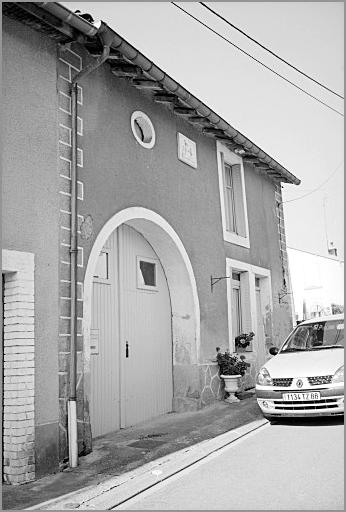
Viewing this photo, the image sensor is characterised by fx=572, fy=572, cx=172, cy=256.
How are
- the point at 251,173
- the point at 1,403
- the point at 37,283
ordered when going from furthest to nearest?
1. the point at 251,173
2. the point at 37,283
3. the point at 1,403

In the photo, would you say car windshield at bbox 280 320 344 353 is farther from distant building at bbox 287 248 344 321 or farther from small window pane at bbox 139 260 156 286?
distant building at bbox 287 248 344 321

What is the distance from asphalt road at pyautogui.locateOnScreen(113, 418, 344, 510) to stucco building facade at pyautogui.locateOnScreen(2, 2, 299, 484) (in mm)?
1627

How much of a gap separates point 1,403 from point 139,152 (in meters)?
4.57

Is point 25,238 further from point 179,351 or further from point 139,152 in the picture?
point 179,351

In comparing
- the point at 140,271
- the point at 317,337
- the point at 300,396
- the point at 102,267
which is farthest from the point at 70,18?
the point at 317,337

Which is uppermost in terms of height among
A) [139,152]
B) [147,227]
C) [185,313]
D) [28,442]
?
[139,152]

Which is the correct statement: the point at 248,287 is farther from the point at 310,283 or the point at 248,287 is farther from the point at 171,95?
the point at 310,283

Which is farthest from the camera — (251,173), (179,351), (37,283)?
(251,173)

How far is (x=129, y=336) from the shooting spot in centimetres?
930

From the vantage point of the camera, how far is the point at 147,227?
9539 millimetres

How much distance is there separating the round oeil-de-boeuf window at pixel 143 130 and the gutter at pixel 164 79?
1.98ft

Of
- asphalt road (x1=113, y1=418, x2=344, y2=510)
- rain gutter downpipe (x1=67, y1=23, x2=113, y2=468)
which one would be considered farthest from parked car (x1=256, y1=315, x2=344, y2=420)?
rain gutter downpipe (x1=67, y1=23, x2=113, y2=468)

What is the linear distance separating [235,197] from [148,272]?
3805 mm

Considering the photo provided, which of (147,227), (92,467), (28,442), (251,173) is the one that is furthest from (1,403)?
(251,173)
